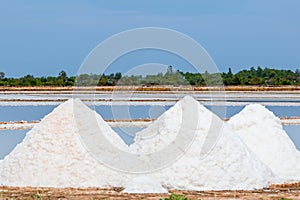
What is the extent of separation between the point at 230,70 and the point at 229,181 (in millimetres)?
45214

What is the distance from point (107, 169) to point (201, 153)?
133 cm

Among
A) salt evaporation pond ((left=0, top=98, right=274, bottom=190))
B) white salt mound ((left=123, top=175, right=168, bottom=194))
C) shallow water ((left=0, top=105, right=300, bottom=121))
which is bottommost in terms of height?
white salt mound ((left=123, top=175, right=168, bottom=194))

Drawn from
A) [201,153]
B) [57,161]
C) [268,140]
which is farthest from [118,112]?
[201,153]

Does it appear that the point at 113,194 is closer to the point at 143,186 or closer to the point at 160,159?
the point at 143,186

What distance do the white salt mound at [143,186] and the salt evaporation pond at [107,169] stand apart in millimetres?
316

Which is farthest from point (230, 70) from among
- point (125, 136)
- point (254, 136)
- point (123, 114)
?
point (254, 136)

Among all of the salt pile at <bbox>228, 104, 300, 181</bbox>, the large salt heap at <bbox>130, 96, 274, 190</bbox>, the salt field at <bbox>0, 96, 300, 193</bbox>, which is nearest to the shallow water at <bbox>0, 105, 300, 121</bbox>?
the salt pile at <bbox>228, 104, 300, 181</bbox>

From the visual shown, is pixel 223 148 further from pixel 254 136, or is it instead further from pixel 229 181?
pixel 254 136

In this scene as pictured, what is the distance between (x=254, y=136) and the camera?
39.2ft

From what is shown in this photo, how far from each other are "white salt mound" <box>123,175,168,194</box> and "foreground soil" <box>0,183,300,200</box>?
0.51ft

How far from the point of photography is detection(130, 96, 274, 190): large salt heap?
9953mm

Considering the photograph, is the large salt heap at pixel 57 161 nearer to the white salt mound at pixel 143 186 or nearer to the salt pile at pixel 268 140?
the white salt mound at pixel 143 186

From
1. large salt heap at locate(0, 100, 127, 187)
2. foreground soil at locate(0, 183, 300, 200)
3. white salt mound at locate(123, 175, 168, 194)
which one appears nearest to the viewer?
foreground soil at locate(0, 183, 300, 200)

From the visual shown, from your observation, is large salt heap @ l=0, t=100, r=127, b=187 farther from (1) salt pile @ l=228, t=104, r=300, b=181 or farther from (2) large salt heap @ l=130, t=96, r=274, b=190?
(1) salt pile @ l=228, t=104, r=300, b=181
